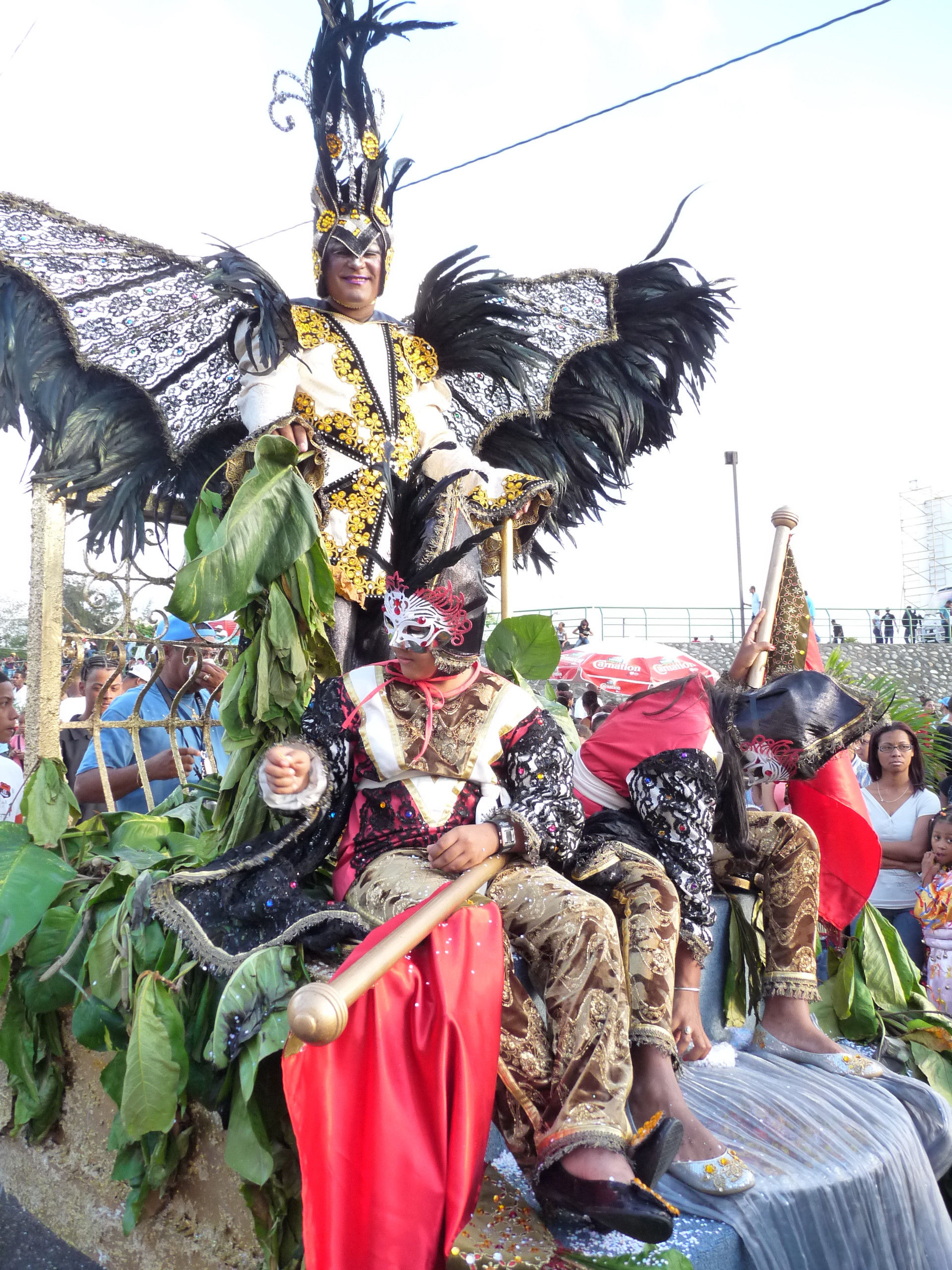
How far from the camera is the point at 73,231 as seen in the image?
307cm

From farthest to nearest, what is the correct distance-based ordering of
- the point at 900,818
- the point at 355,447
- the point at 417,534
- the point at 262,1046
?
the point at 900,818, the point at 355,447, the point at 417,534, the point at 262,1046

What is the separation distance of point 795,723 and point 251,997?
1.83 metres

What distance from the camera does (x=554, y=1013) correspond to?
85.2 inches

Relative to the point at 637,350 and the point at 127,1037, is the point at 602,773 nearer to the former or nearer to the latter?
the point at 127,1037

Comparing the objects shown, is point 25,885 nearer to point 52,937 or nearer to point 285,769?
point 52,937

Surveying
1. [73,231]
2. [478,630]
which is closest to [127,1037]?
[478,630]

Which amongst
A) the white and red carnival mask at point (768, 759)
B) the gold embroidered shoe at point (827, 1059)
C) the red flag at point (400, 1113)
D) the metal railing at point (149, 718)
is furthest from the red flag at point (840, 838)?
the metal railing at point (149, 718)

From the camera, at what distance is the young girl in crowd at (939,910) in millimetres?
4168

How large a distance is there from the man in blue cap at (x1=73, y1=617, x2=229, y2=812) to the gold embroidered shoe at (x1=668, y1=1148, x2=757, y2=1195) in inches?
82.1

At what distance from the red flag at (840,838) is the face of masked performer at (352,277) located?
2217 mm

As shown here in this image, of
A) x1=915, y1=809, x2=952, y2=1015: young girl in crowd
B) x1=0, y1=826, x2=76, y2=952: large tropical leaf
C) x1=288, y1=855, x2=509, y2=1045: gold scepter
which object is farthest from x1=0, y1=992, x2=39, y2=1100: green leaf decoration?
x1=915, y1=809, x2=952, y2=1015: young girl in crowd

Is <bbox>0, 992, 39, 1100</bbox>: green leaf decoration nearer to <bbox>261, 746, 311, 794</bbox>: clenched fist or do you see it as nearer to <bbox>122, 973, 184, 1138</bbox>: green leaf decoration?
<bbox>122, 973, 184, 1138</bbox>: green leaf decoration

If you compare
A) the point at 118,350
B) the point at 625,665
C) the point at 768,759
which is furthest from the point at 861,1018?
the point at 625,665

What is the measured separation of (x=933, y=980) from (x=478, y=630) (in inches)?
115
